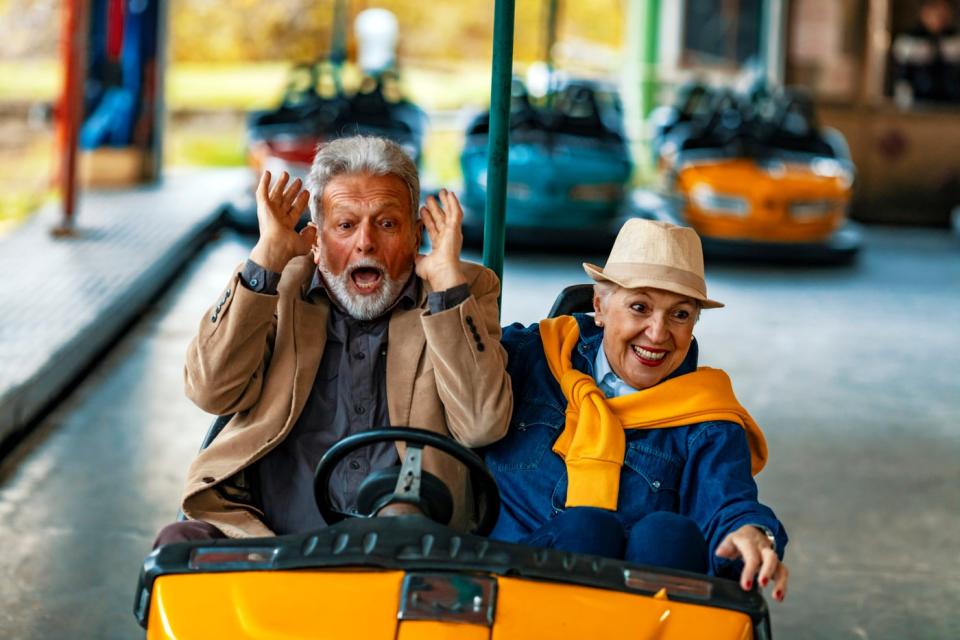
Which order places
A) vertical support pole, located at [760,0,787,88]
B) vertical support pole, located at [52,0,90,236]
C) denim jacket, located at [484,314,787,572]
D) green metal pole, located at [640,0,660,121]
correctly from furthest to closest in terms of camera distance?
green metal pole, located at [640,0,660,121]
vertical support pole, located at [760,0,787,88]
vertical support pole, located at [52,0,90,236]
denim jacket, located at [484,314,787,572]

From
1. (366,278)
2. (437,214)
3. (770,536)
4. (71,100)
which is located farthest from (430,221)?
(71,100)

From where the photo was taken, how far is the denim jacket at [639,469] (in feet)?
6.10

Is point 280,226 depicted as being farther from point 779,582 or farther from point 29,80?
point 29,80

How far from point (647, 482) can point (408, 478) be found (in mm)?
348

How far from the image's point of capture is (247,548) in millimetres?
1656

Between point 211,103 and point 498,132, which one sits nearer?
point 498,132

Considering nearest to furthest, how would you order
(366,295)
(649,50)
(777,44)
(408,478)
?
(408,478) → (366,295) → (777,44) → (649,50)

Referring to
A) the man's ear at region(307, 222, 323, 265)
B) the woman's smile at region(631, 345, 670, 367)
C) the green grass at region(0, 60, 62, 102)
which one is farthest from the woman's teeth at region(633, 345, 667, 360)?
the green grass at region(0, 60, 62, 102)

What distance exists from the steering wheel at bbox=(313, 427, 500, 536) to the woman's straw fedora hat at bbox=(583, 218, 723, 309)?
0.34m

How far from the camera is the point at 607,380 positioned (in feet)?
6.61

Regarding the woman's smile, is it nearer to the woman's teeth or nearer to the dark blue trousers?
the woman's teeth

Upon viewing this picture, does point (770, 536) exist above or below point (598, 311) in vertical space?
below

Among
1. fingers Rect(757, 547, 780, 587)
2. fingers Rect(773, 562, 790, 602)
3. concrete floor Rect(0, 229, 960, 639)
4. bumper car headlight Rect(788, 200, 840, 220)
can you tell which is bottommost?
concrete floor Rect(0, 229, 960, 639)

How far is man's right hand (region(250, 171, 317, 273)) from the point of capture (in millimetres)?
1938
